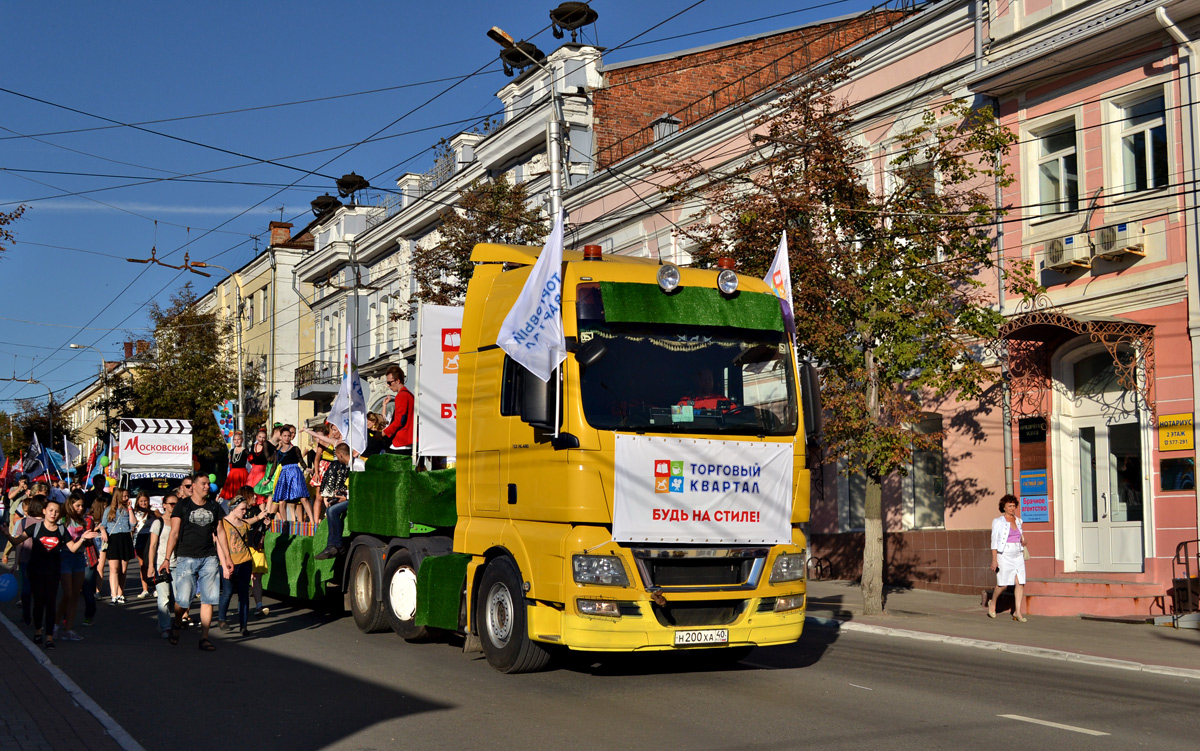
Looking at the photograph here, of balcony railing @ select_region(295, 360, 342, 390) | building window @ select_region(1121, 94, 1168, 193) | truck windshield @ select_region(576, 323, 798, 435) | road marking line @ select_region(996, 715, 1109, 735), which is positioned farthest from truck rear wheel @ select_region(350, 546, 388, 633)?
balcony railing @ select_region(295, 360, 342, 390)

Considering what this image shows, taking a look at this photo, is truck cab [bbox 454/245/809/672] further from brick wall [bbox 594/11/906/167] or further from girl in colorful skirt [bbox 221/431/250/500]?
brick wall [bbox 594/11/906/167]

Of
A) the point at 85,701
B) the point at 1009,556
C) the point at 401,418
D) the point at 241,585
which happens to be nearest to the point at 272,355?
the point at 241,585

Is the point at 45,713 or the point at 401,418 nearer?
the point at 45,713

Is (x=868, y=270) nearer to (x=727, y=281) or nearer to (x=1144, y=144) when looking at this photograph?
(x=1144, y=144)

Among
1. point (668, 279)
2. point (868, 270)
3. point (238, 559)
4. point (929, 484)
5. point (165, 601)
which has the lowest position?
point (165, 601)

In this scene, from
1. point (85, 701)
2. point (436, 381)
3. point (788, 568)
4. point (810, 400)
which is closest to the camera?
point (85, 701)

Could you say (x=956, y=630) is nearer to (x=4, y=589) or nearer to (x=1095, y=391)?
(x=1095, y=391)

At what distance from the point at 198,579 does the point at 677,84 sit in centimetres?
2482

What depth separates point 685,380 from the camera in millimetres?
9875

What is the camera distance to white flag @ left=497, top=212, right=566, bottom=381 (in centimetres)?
957

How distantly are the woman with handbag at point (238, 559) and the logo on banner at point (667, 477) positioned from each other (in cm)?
612

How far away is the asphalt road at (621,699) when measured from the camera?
7867 millimetres

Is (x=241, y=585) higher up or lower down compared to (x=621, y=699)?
higher up

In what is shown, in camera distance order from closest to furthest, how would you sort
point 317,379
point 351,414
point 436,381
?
point 436,381
point 351,414
point 317,379
